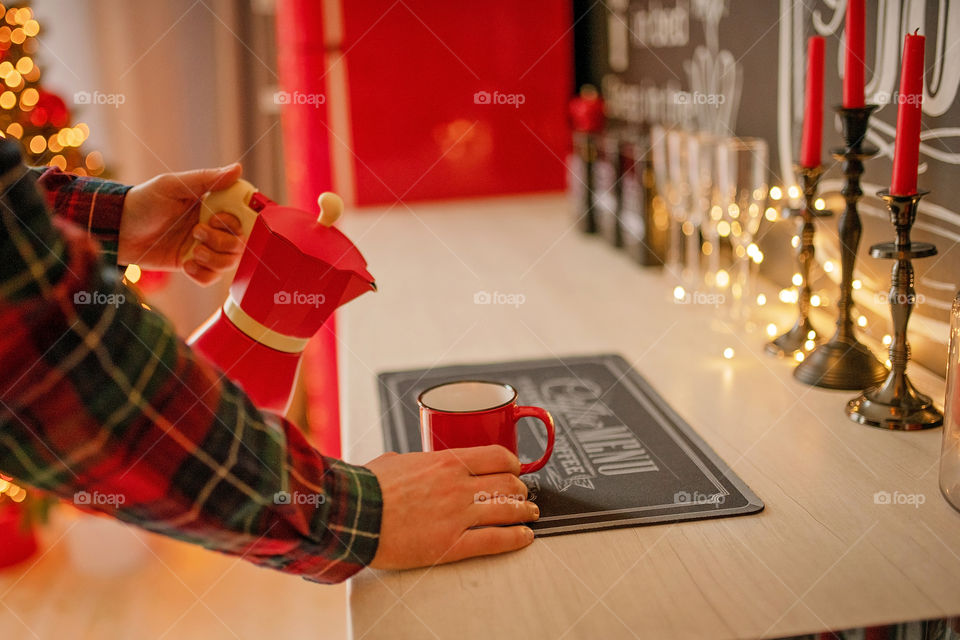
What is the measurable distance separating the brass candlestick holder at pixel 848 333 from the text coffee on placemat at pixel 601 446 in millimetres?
196

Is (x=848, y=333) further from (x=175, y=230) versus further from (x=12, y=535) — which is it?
(x=12, y=535)

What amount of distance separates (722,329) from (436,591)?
746mm

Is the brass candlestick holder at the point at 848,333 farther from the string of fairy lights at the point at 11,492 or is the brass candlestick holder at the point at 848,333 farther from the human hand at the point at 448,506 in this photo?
the string of fairy lights at the point at 11,492

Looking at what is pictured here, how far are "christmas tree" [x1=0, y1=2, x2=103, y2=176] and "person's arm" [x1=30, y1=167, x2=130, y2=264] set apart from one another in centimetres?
123

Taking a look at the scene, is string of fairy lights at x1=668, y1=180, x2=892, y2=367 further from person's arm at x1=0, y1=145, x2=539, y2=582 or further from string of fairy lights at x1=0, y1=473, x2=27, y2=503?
string of fairy lights at x1=0, y1=473, x2=27, y2=503

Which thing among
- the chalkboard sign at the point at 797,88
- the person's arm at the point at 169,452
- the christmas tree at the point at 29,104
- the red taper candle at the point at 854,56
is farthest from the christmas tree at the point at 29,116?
the red taper candle at the point at 854,56

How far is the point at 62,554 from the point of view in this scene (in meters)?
2.44

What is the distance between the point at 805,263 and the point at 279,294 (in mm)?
653

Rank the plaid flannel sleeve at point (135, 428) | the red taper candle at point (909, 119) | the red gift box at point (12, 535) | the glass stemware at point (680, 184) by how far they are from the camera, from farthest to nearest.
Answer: the red gift box at point (12, 535) < the glass stemware at point (680, 184) < the red taper candle at point (909, 119) < the plaid flannel sleeve at point (135, 428)

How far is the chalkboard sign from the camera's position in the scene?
953 millimetres

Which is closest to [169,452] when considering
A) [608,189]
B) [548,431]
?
[548,431]

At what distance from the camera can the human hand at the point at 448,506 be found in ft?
2.23

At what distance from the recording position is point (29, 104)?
85.0 inches

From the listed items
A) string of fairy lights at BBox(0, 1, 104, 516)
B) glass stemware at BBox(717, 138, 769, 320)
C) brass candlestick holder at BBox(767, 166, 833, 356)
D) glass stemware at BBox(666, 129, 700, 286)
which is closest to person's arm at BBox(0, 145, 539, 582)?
brass candlestick holder at BBox(767, 166, 833, 356)
